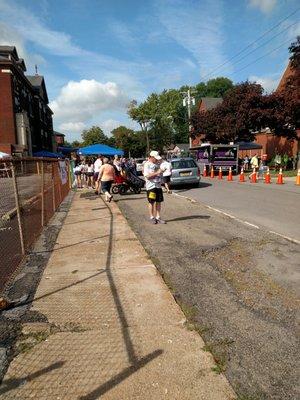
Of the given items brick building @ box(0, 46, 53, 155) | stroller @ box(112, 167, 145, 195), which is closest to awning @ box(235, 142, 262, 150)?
brick building @ box(0, 46, 53, 155)

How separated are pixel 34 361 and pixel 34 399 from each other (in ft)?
1.67

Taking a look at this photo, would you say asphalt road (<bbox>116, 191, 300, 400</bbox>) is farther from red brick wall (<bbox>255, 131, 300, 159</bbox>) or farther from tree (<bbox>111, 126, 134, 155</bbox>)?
tree (<bbox>111, 126, 134, 155</bbox>)

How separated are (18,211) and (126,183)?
442 inches

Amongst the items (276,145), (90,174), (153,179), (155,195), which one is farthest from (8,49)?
(155,195)

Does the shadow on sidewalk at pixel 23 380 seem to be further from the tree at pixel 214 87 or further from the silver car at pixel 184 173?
the tree at pixel 214 87

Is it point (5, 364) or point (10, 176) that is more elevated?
point (10, 176)

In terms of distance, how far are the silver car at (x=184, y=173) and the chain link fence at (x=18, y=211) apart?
1011cm

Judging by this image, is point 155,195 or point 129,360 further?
point 155,195

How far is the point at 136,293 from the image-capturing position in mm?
4762

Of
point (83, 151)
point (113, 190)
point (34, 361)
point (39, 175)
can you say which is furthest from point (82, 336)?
point (83, 151)

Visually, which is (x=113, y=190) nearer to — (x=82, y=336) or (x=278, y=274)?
(x=278, y=274)

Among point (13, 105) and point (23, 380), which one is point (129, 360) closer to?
point (23, 380)

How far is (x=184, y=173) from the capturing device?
785 inches

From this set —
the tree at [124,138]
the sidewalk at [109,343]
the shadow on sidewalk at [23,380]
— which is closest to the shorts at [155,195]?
the sidewalk at [109,343]
